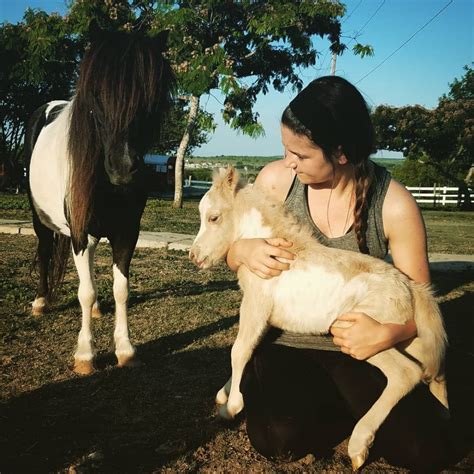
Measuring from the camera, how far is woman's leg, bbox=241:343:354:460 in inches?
107

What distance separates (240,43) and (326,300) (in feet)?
61.2

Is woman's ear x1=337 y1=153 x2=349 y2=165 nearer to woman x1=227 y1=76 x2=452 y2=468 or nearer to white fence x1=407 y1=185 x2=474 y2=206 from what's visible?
woman x1=227 y1=76 x2=452 y2=468

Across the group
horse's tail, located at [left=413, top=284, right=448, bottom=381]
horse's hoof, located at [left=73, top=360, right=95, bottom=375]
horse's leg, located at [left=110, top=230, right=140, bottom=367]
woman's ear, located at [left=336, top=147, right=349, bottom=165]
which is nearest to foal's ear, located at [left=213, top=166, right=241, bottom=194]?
woman's ear, located at [left=336, top=147, right=349, bottom=165]

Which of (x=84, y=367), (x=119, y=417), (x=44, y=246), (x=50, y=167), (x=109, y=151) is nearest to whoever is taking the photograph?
(x=119, y=417)

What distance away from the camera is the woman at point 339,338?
2609mm

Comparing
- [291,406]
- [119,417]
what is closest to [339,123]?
[291,406]

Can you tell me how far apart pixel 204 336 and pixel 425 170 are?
112ft

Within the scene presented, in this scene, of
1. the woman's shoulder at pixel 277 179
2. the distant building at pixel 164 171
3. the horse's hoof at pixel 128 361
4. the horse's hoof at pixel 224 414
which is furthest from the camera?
the distant building at pixel 164 171

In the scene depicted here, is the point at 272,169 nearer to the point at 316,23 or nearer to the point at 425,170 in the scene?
the point at 316,23

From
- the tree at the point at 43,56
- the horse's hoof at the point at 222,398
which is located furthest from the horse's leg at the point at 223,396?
the tree at the point at 43,56

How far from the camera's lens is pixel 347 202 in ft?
10.4

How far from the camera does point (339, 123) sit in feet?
9.25

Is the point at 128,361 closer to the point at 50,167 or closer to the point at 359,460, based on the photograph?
the point at 50,167

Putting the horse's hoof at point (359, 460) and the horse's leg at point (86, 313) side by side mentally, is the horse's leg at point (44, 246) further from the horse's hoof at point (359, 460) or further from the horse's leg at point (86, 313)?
the horse's hoof at point (359, 460)
